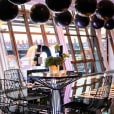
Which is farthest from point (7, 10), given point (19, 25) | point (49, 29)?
point (49, 29)

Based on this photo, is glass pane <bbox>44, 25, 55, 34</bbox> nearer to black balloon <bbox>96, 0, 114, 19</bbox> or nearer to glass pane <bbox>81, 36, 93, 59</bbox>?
glass pane <bbox>81, 36, 93, 59</bbox>

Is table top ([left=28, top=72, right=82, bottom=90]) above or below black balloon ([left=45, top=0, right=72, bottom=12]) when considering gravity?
below

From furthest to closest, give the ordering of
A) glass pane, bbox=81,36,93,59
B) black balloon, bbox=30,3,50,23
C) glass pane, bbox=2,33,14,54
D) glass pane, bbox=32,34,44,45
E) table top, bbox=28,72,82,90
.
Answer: glass pane, bbox=81,36,93,59
glass pane, bbox=32,34,44,45
glass pane, bbox=2,33,14,54
table top, bbox=28,72,82,90
black balloon, bbox=30,3,50,23

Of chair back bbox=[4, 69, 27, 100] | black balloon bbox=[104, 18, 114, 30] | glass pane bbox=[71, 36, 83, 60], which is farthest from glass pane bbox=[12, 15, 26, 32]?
black balloon bbox=[104, 18, 114, 30]

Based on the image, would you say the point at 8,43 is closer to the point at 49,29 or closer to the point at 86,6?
the point at 49,29

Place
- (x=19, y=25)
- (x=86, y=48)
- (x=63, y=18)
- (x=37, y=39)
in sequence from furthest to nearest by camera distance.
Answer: (x=86, y=48), (x=37, y=39), (x=19, y=25), (x=63, y=18)

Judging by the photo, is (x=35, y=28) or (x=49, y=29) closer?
(x=35, y=28)

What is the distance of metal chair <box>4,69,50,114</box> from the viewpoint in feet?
14.2

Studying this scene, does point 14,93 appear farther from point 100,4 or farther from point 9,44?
point 9,44

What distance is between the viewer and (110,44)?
38.7 feet

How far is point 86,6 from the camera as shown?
3314 millimetres

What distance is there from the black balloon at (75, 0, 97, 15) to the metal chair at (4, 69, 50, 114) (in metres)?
1.82

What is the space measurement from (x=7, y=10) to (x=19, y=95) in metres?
2.09

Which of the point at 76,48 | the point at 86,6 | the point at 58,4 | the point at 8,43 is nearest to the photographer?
the point at 58,4
